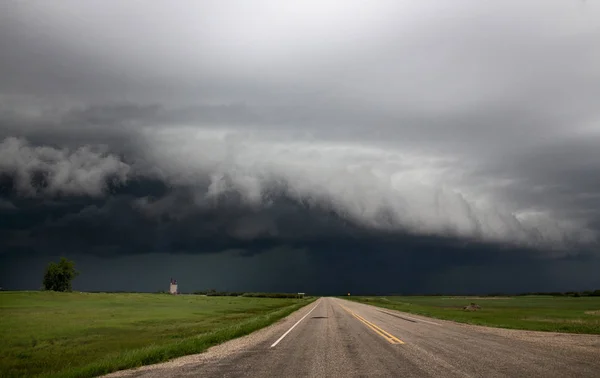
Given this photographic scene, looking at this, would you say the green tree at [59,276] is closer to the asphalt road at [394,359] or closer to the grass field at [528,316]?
the grass field at [528,316]

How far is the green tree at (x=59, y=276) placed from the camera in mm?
150750

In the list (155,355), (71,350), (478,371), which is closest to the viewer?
(478,371)

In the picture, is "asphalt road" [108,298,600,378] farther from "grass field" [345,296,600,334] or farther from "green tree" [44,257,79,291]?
"green tree" [44,257,79,291]

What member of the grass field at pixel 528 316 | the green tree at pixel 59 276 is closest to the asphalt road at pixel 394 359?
the grass field at pixel 528 316

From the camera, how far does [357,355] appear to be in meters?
16.9

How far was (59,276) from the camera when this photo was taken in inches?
5974

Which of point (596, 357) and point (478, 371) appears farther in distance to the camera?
point (596, 357)

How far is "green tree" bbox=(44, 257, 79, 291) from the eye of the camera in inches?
5935

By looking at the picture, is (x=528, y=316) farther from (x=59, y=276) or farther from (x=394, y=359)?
(x=59, y=276)

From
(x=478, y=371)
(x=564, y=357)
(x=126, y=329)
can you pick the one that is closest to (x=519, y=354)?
Answer: (x=564, y=357)

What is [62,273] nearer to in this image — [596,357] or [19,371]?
[19,371]

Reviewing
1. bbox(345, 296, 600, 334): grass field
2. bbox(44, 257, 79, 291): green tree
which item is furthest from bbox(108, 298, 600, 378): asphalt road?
bbox(44, 257, 79, 291): green tree

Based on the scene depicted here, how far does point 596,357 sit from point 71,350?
25332 mm

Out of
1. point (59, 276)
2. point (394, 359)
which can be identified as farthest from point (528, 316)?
point (59, 276)
